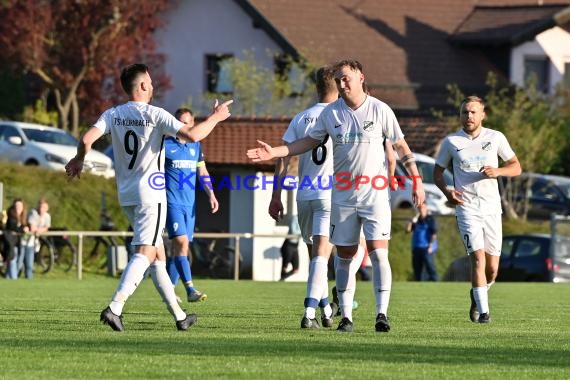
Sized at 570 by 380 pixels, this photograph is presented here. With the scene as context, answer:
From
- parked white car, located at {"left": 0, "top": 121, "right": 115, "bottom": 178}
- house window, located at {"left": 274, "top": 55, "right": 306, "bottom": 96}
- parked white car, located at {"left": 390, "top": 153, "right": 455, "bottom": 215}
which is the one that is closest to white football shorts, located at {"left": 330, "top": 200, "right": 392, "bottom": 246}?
parked white car, located at {"left": 390, "top": 153, "right": 455, "bottom": 215}

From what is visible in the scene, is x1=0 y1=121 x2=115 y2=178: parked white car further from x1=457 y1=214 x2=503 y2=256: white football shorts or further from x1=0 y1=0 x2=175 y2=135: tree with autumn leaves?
x1=457 y1=214 x2=503 y2=256: white football shorts

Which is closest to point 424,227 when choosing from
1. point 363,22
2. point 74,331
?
point 74,331

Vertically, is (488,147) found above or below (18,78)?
below

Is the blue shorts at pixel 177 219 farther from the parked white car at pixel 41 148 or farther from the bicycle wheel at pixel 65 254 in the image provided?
the parked white car at pixel 41 148

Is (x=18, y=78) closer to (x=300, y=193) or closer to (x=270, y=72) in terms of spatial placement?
(x=270, y=72)

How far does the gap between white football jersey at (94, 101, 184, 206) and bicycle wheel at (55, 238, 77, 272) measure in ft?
68.2

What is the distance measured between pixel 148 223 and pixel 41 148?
28.4 metres

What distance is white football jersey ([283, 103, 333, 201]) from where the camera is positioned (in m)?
13.8

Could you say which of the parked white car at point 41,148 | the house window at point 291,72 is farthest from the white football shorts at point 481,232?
the house window at point 291,72

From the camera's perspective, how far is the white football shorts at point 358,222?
1255 cm

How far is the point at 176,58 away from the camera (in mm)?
53938

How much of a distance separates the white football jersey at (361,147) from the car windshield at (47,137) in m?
28.9

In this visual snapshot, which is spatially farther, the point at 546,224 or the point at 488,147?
the point at 546,224

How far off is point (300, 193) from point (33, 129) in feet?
92.0
